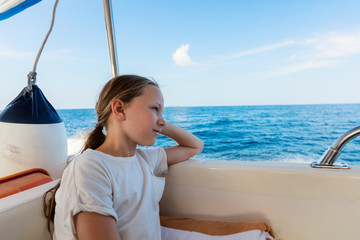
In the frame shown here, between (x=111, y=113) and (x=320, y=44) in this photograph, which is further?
(x=320, y=44)

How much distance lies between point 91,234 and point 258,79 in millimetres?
24361

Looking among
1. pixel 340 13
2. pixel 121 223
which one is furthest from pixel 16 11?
pixel 340 13

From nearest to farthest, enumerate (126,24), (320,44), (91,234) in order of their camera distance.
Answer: (91,234) < (126,24) < (320,44)

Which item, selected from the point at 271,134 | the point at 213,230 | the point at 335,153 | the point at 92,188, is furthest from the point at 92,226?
the point at 271,134

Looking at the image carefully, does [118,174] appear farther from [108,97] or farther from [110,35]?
[110,35]

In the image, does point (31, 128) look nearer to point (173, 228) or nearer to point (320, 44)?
point (173, 228)

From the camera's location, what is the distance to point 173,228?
839 mm

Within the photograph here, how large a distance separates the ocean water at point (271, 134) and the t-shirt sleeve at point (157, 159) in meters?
8.75

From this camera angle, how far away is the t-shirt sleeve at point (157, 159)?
78cm

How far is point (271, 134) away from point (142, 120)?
16.5 m

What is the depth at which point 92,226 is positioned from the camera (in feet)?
1.46

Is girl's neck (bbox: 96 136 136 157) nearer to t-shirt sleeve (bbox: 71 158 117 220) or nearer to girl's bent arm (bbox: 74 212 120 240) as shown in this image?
t-shirt sleeve (bbox: 71 158 117 220)

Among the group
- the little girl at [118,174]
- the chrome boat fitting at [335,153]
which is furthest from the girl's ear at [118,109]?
the chrome boat fitting at [335,153]

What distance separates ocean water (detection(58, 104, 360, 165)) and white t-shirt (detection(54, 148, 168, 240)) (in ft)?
29.2
